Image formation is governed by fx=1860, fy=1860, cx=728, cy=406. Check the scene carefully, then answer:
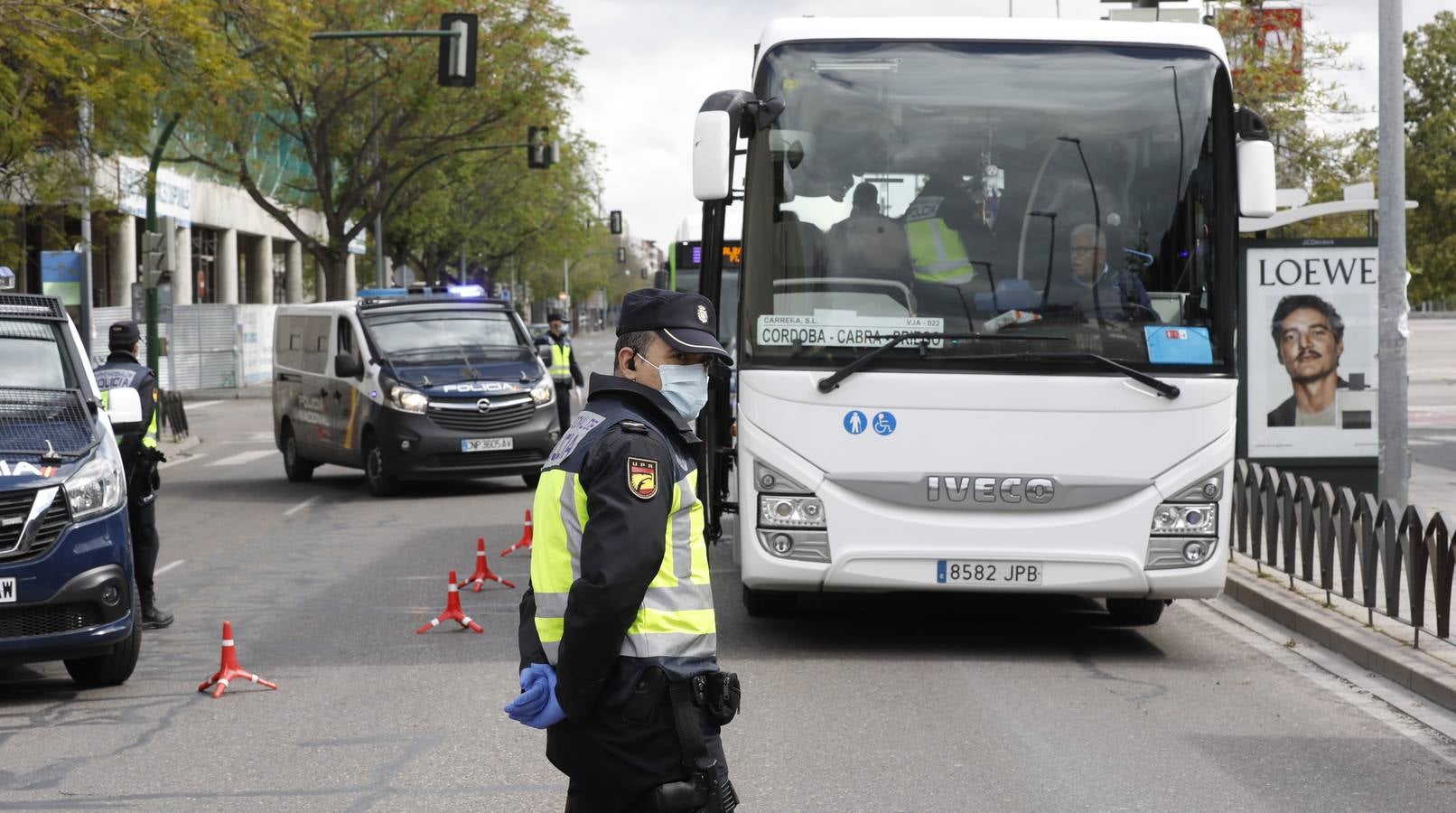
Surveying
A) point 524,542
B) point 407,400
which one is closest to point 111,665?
point 524,542

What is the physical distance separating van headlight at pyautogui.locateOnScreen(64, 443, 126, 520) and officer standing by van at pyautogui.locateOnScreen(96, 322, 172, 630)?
1506 mm

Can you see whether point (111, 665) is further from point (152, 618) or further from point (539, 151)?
point (539, 151)

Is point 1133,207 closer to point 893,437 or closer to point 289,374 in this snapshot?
point 893,437

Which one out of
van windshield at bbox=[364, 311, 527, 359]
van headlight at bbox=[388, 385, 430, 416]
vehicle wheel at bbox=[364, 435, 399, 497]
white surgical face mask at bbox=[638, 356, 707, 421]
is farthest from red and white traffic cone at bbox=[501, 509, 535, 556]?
white surgical face mask at bbox=[638, 356, 707, 421]

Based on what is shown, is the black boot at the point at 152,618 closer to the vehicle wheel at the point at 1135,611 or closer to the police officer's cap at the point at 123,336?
the police officer's cap at the point at 123,336

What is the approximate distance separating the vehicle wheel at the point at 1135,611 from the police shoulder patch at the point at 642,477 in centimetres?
706

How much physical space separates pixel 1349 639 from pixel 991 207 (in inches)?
114

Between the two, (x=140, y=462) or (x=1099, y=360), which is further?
(x=140, y=462)

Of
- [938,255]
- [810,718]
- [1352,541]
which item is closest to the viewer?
[810,718]

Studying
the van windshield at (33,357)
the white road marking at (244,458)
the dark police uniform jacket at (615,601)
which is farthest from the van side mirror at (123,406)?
the white road marking at (244,458)

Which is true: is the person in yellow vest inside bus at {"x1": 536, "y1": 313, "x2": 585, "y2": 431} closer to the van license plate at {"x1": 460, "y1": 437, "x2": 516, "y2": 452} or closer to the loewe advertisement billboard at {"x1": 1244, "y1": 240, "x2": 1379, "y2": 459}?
the van license plate at {"x1": 460, "y1": 437, "x2": 516, "y2": 452}

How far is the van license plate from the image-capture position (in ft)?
62.6

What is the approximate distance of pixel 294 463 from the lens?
22078 mm

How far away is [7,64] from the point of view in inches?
798
